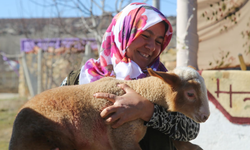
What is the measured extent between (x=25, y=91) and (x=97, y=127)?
38.5ft

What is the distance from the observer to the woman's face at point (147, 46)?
8.61 ft

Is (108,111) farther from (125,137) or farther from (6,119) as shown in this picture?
(6,119)

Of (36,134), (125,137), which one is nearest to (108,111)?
(125,137)

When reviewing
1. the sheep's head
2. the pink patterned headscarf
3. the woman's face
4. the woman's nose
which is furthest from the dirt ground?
the sheep's head

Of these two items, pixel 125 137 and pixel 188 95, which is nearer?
pixel 125 137

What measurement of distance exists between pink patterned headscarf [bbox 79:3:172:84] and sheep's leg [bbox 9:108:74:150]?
30.2 inches

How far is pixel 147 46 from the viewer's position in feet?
8.56

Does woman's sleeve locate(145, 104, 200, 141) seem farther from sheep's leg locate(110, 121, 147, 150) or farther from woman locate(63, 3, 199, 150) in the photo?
sheep's leg locate(110, 121, 147, 150)

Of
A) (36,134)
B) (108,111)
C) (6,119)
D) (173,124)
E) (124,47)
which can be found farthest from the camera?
(6,119)

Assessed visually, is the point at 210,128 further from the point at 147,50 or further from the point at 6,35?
the point at 6,35

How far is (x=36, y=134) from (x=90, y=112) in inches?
16.1

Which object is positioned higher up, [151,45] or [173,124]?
[151,45]

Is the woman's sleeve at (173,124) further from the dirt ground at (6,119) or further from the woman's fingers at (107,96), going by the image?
the dirt ground at (6,119)

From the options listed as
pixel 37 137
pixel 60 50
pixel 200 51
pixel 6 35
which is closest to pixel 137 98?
pixel 37 137
